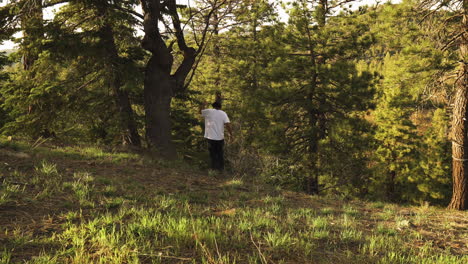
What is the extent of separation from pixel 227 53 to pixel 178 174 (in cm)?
1200

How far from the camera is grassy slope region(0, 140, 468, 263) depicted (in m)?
2.58

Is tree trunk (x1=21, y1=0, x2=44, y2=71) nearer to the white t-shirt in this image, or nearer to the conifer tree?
the white t-shirt

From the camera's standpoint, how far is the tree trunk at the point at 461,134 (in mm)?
10320

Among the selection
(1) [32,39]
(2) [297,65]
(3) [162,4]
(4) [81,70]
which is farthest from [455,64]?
(1) [32,39]

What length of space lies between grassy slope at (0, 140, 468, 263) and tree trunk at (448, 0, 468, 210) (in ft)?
19.8

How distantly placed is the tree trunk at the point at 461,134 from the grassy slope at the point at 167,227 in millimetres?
6024

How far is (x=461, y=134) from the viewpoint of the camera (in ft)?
35.4

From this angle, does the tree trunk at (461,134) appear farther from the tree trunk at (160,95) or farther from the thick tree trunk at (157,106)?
the thick tree trunk at (157,106)

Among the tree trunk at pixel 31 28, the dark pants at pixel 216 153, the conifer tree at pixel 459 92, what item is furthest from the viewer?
the conifer tree at pixel 459 92

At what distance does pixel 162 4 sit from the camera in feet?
29.4

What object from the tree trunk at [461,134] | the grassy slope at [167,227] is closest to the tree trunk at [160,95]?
the grassy slope at [167,227]

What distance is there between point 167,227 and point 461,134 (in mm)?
12204

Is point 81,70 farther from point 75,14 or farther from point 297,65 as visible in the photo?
point 297,65

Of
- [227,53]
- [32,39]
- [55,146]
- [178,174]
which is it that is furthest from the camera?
[227,53]
